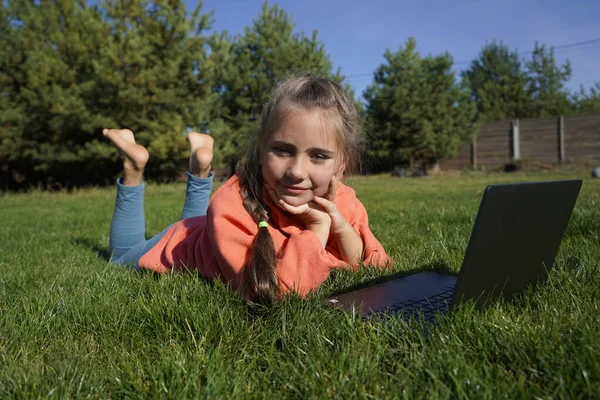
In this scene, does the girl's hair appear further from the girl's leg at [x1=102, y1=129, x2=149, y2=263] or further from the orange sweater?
the girl's leg at [x1=102, y1=129, x2=149, y2=263]

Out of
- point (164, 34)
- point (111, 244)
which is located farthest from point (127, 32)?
point (111, 244)

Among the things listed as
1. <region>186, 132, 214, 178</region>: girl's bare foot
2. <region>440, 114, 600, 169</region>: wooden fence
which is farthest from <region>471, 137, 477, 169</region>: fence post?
<region>186, 132, 214, 178</region>: girl's bare foot

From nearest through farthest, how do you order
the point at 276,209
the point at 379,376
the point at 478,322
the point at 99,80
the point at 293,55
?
the point at 379,376, the point at 478,322, the point at 276,209, the point at 99,80, the point at 293,55

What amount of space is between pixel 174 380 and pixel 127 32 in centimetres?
1457

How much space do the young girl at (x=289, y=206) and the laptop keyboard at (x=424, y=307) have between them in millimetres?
333

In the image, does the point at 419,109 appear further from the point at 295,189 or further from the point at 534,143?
the point at 295,189

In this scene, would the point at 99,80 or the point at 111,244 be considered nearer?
the point at 111,244

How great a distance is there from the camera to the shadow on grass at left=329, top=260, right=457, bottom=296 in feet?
7.25

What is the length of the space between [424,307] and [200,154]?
77.6 inches

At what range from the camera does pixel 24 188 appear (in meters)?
16.7

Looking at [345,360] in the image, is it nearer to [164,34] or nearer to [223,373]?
[223,373]

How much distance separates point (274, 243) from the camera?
211cm

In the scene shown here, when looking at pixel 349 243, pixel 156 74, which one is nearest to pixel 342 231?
pixel 349 243

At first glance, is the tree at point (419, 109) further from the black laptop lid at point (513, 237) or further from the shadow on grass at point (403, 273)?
the black laptop lid at point (513, 237)
